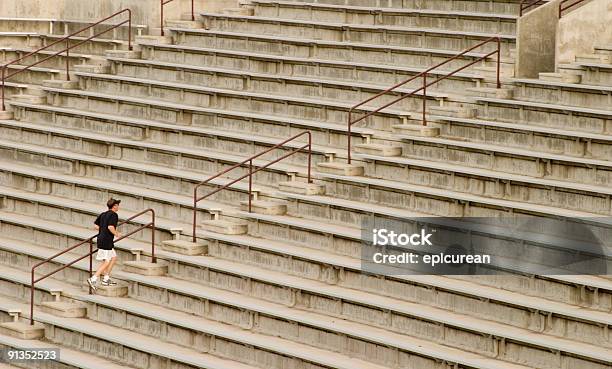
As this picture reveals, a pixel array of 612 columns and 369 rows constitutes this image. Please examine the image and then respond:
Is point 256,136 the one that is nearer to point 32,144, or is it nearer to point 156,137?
point 156,137

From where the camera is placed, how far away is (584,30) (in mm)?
21766

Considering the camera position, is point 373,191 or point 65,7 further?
point 65,7

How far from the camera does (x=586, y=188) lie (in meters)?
18.6

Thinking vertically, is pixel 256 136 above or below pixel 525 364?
above

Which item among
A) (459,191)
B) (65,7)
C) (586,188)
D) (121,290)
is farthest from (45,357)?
(65,7)

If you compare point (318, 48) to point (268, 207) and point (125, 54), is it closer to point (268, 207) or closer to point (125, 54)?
point (125, 54)

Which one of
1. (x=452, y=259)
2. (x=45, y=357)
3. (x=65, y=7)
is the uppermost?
(x=65, y=7)

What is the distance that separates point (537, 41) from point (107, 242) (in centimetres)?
586

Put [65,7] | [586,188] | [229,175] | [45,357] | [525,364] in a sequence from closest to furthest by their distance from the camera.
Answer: [525,364], [586,188], [45,357], [229,175], [65,7]

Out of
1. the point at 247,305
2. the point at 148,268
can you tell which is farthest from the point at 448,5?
the point at 247,305

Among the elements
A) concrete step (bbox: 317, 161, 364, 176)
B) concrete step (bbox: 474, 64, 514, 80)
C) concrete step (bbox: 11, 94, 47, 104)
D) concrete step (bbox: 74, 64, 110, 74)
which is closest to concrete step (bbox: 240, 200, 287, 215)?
concrete step (bbox: 317, 161, 364, 176)

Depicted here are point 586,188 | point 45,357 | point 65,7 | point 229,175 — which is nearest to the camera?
point 586,188

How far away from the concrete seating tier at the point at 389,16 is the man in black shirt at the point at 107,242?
591cm

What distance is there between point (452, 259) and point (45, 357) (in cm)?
471
